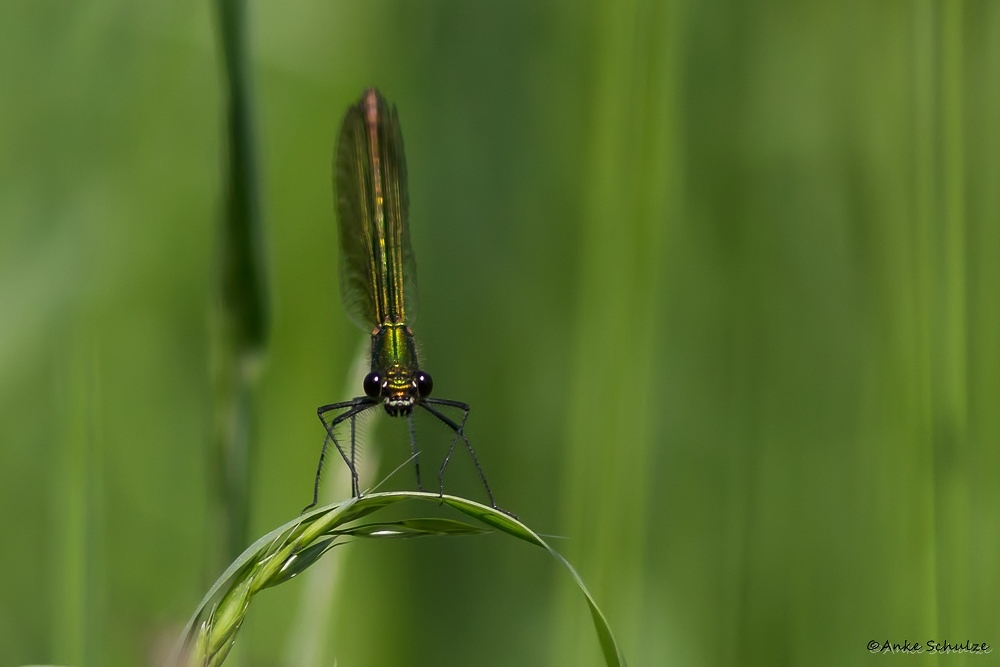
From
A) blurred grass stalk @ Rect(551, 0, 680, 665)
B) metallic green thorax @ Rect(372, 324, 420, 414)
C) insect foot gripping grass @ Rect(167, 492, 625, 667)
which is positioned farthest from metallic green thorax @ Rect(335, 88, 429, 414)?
insect foot gripping grass @ Rect(167, 492, 625, 667)

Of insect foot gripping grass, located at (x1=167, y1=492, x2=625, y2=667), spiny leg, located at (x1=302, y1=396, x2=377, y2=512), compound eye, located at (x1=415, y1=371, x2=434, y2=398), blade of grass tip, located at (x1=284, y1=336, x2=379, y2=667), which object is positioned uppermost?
compound eye, located at (x1=415, y1=371, x2=434, y2=398)

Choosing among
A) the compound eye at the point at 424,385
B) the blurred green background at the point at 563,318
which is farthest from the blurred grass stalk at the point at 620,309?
the compound eye at the point at 424,385

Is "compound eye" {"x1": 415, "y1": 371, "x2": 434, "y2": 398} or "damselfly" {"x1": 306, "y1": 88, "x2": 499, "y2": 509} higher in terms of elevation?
"damselfly" {"x1": 306, "y1": 88, "x2": 499, "y2": 509}

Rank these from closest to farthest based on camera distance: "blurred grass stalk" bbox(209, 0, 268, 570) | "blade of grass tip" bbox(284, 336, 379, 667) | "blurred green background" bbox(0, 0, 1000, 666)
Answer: "blurred grass stalk" bbox(209, 0, 268, 570) → "blade of grass tip" bbox(284, 336, 379, 667) → "blurred green background" bbox(0, 0, 1000, 666)

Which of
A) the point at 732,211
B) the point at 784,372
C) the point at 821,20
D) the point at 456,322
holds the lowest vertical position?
the point at 784,372

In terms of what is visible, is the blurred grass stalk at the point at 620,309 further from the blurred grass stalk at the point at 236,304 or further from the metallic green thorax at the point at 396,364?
the blurred grass stalk at the point at 236,304

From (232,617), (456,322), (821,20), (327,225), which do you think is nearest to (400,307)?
(456,322)

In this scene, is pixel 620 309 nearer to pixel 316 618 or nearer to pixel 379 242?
pixel 379 242

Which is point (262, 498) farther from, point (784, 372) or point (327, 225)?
point (784, 372)

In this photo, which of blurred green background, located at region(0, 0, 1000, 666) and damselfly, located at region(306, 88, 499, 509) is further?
damselfly, located at region(306, 88, 499, 509)

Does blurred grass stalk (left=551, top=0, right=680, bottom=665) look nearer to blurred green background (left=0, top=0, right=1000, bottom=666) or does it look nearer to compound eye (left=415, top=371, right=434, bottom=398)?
blurred green background (left=0, top=0, right=1000, bottom=666)
